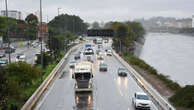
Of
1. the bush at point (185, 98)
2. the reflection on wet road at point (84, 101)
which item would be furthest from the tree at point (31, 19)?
the bush at point (185, 98)

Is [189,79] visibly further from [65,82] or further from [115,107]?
[115,107]

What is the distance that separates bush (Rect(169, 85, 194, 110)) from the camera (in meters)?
A: 24.8

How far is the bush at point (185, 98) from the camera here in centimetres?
2477

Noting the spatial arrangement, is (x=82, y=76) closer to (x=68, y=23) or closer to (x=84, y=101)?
(x=84, y=101)

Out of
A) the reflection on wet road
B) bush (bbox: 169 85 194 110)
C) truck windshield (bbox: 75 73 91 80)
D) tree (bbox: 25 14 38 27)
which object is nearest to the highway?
the reflection on wet road

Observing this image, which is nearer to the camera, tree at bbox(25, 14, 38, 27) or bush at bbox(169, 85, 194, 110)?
bush at bbox(169, 85, 194, 110)

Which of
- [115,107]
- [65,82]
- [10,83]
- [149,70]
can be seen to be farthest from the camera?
[149,70]

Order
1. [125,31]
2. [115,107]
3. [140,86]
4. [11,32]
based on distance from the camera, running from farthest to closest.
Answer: [11,32]
[125,31]
[140,86]
[115,107]

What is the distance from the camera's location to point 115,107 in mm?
24328

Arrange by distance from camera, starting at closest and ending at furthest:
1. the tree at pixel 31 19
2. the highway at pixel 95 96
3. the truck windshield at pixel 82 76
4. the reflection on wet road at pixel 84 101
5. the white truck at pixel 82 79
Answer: the reflection on wet road at pixel 84 101 → the highway at pixel 95 96 → the white truck at pixel 82 79 → the truck windshield at pixel 82 76 → the tree at pixel 31 19

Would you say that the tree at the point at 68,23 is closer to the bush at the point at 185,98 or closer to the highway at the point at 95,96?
the highway at the point at 95,96

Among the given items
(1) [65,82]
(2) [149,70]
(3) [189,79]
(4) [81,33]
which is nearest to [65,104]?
(1) [65,82]

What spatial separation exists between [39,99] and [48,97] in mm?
1237

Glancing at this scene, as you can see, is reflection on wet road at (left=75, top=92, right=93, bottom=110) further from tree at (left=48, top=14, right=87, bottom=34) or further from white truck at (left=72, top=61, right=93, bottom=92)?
tree at (left=48, top=14, right=87, bottom=34)
